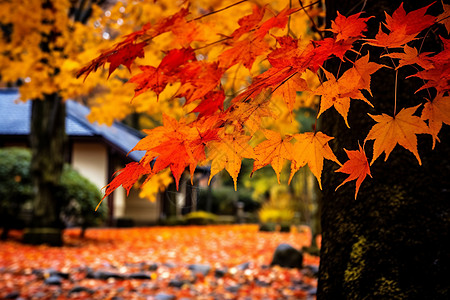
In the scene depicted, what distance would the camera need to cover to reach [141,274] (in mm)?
5238

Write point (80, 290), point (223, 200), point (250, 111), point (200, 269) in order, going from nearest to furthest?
point (250, 111) → point (80, 290) → point (200, 269) → point (223, 200)

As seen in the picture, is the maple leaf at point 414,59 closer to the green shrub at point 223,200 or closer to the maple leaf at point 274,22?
the maple leaf at point 274,22

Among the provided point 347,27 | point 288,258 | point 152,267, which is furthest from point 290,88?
point 288,258

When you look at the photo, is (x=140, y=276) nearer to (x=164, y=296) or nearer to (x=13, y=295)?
(x=164, y=296)

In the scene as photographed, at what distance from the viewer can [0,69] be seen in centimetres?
663

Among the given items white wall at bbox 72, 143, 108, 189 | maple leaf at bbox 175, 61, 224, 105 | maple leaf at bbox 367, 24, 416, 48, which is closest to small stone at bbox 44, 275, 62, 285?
maple leaf at bbox 175, 61, 224, 105

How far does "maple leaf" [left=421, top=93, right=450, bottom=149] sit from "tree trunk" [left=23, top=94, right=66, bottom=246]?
833cm

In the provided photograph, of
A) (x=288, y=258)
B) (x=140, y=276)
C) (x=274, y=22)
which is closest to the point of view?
(x=274, y=22)

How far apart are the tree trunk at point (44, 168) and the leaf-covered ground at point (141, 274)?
1.25 feet

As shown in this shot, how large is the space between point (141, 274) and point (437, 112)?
16.0ft

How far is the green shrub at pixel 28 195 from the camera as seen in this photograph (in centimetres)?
889

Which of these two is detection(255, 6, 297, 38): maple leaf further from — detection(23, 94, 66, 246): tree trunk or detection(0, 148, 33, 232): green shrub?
detection(0, 148, 33, 232): green shrub

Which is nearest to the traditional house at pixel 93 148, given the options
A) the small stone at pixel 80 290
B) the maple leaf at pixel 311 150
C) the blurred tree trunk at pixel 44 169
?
the blurred tree trunk at pixel 44 169

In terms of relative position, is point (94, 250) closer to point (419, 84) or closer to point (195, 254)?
point (195, 254)
